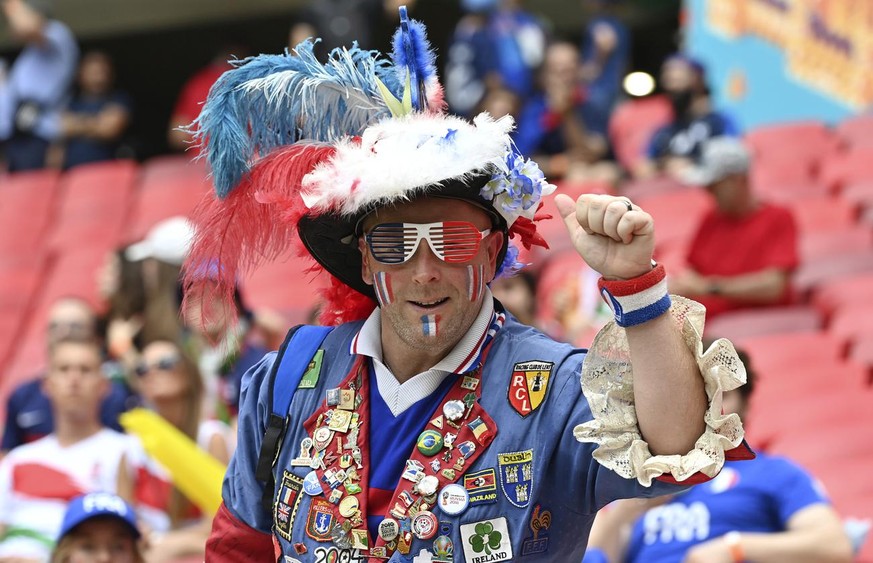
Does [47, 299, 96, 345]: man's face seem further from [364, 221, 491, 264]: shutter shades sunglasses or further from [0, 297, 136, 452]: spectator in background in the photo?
[364, 221, 491, 264]: shutter shades sunglasses

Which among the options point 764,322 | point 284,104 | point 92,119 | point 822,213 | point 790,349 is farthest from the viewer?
point 92,119

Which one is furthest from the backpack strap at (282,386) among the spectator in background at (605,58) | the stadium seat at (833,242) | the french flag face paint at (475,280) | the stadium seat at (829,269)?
the spectator in background at (605,58)

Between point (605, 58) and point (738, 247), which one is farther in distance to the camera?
point (605, 58)

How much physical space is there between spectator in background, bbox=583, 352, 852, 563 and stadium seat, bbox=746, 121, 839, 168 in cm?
382

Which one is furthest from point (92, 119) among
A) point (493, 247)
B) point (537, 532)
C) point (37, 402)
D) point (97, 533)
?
point (537, 532)

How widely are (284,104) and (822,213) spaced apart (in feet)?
15.7

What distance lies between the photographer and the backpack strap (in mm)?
2494

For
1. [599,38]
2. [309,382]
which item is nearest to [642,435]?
[309,382]

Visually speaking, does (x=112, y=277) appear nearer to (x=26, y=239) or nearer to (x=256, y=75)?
(x=26, y=239)

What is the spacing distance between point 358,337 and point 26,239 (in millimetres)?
6524

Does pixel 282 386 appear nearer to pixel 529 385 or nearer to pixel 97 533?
pixel 529 385

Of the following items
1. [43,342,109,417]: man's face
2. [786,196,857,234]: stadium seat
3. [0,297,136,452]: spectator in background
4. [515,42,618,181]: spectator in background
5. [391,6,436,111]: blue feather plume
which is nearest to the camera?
[391,6,436,111]: blue feather plume

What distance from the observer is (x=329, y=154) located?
8.20 feet

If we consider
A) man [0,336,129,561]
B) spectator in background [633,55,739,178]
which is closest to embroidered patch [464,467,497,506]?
man [0,336,129,561]
